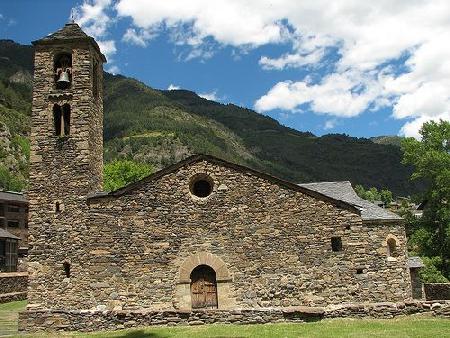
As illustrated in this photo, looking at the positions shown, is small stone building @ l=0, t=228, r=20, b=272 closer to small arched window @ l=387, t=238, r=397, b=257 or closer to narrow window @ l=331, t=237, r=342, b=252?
narrow window @ l=331, t=237, r=342, b=252

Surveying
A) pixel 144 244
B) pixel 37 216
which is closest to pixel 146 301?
pixel 144 244

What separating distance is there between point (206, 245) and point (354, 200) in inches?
262

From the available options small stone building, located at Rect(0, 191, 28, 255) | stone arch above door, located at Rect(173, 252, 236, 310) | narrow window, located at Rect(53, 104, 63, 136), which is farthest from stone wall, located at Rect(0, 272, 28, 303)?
small stone building, located at Rect(0, 191, 28, 255)

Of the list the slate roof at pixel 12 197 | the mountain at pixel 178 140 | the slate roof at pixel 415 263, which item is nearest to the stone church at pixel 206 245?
the slate roof at pixel 415 263

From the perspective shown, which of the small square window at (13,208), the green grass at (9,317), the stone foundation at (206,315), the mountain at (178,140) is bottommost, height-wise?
the green grass at (9,317)

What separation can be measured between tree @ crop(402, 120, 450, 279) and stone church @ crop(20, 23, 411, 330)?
1718 cm

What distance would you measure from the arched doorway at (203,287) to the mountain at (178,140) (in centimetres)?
7091

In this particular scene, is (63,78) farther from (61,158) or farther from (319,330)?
(319,330)

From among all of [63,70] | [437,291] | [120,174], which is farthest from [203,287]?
[120,174]

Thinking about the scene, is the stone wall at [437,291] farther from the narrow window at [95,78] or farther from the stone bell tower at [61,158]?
the narrow window at [95,78]

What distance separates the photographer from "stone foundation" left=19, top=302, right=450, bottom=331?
13414mm

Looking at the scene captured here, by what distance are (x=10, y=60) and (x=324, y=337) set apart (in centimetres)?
17645

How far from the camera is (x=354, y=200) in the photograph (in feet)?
63.0

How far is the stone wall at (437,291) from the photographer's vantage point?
25469 mm
